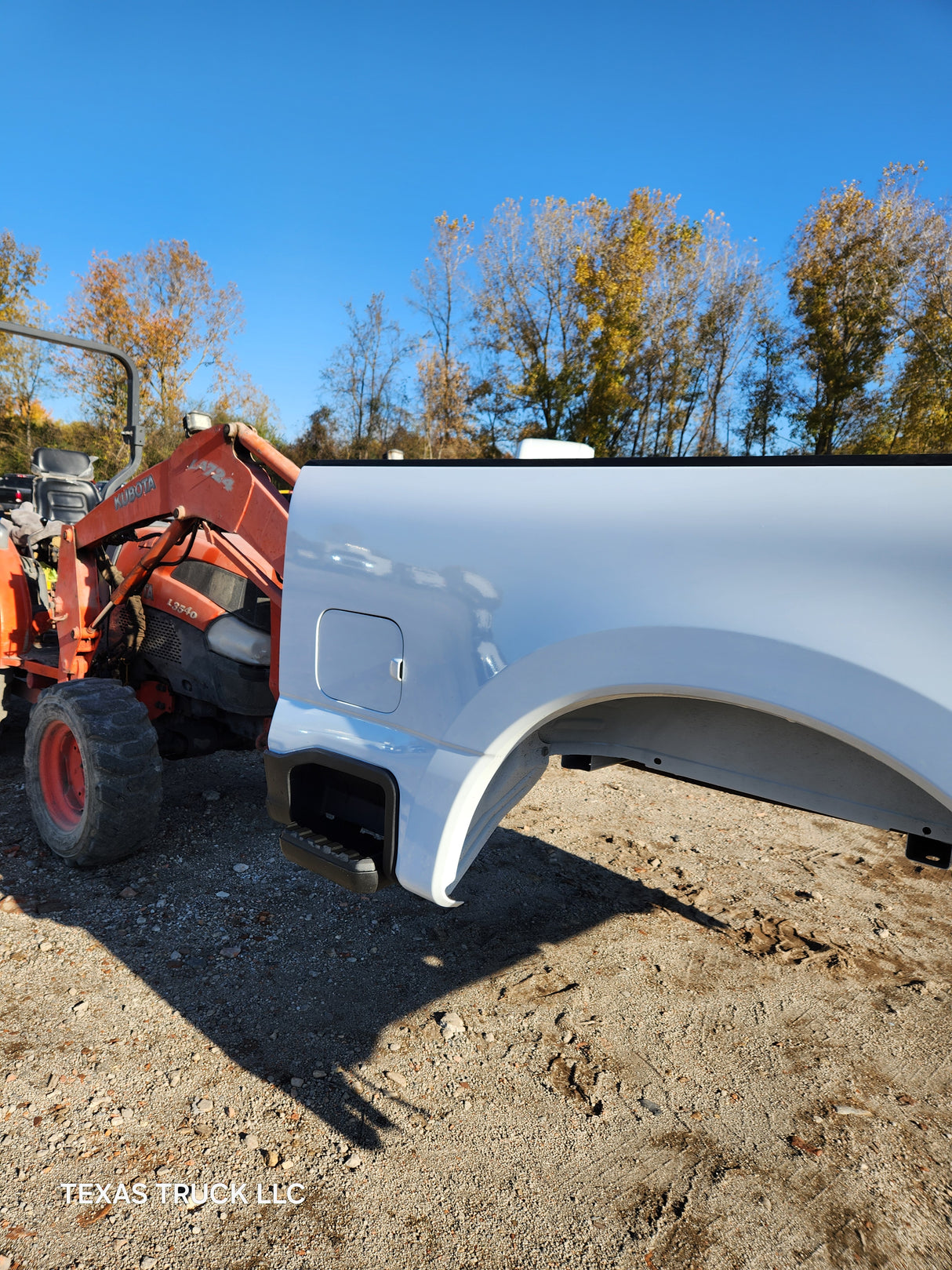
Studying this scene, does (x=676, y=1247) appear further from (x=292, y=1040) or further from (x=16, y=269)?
(x=16, y=269)

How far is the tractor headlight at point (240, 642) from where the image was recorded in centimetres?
346

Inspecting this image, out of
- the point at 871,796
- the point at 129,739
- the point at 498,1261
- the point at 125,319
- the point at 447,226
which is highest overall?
the point at 447,226

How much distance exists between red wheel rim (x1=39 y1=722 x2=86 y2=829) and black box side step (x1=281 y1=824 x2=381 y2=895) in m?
1.89

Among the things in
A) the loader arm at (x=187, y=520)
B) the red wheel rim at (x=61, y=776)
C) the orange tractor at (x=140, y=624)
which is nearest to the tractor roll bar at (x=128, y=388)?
the orange tractor at (x=140, y=624)

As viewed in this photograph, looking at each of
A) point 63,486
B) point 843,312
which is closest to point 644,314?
point 843,312

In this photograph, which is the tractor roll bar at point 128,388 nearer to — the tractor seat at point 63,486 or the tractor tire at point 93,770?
the tractor seat at point 63,486

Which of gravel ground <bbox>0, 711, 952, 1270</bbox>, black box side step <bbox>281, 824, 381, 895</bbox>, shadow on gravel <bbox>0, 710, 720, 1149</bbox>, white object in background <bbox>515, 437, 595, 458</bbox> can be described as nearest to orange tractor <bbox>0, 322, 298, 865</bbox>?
shadow on gravel <bbox>0, 710, 720, 1149</bbox>

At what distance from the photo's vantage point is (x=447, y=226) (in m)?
26.8

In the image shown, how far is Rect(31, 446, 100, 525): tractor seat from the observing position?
462 cm

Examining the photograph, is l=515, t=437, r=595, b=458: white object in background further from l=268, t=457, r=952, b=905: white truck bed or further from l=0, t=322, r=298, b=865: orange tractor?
l=0, t=322, r=298, b=865: orange tractor

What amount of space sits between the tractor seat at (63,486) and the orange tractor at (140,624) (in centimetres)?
2

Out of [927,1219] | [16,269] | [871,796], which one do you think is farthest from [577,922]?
[16,269]

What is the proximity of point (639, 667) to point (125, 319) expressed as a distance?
1238 inches

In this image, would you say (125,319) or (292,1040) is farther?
(125,319)
